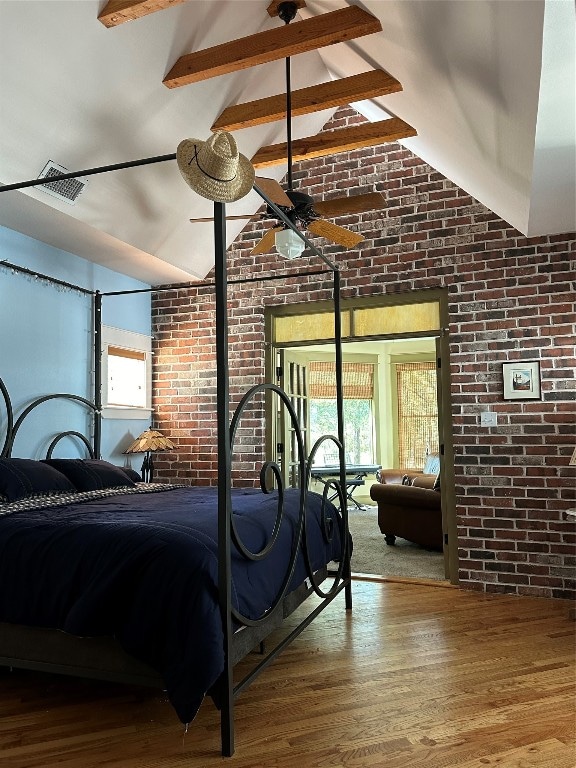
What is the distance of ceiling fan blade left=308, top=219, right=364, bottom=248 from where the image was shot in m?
3.69

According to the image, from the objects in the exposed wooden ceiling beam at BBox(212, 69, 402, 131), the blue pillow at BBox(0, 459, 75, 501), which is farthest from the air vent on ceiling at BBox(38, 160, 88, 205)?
the blue pillow at BBox(0, 459, 75, 501)

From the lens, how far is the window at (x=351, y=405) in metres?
9.70

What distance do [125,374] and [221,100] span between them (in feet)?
8.15

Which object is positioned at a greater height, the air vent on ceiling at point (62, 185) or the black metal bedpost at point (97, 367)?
the air vent on ceiling at point (62, 185)

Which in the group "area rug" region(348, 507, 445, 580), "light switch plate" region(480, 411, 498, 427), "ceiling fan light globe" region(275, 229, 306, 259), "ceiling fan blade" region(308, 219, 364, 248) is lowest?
"area rug" region(348, 507, 445, 580)

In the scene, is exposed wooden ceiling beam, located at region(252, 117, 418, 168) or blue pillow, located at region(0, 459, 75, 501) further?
exposed wooden ceiling beam, located at region(252, 117, 418, 168)

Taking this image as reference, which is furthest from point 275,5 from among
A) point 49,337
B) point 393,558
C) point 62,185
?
point 393,558

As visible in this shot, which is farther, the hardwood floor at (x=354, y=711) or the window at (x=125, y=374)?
the window at (x=125, y=374)

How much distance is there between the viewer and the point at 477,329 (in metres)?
4.68

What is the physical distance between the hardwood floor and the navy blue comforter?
0.39 m

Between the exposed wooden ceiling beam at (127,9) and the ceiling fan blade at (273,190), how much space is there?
862 mm

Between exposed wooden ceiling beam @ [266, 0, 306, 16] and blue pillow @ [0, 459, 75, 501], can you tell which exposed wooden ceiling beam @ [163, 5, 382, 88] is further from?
blue pillow @ [0, 459, 75, 501]

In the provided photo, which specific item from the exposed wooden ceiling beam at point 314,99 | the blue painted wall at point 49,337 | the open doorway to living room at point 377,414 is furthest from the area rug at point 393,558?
the exposed wooden ceiling beam at point 314,99

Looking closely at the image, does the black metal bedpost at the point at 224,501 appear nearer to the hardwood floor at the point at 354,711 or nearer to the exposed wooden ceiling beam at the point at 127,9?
the hardwood floor at the point at 354,711
